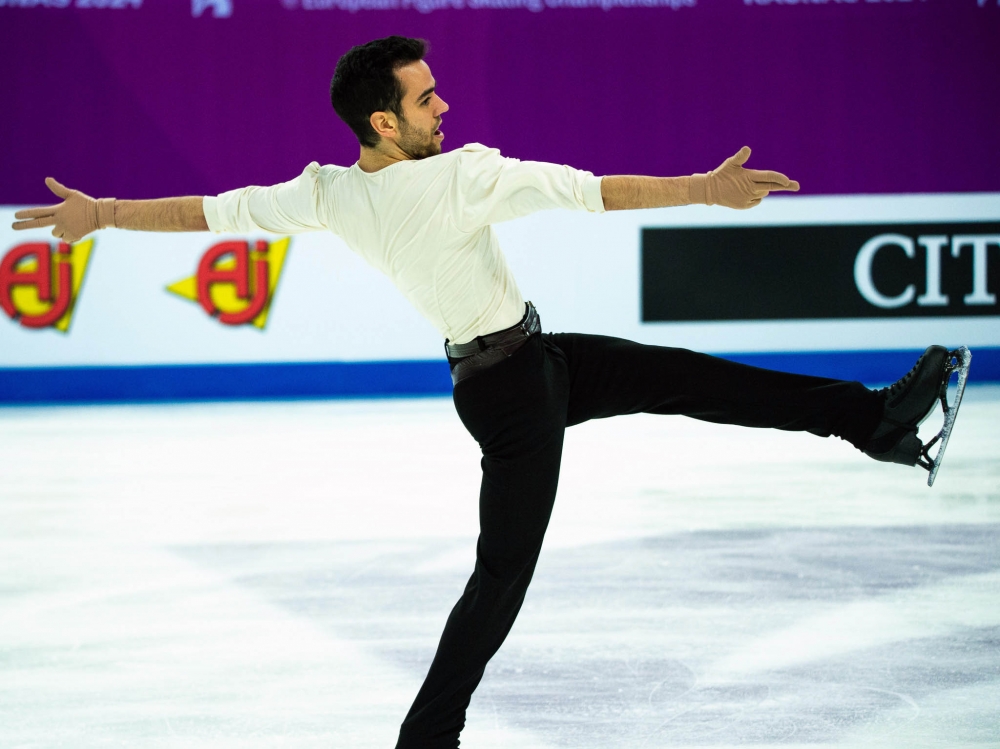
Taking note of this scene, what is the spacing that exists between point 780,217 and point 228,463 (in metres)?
4.13

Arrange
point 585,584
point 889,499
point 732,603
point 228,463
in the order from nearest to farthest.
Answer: point 732,603 → point 585,584 → point 889,499 → point 228,463

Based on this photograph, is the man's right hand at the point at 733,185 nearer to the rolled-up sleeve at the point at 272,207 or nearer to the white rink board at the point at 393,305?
the rolled-up sleeve at the point at 272,207

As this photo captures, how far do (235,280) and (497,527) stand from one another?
589 cm

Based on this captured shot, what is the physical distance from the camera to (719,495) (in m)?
4.65

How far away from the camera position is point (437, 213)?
2043mm

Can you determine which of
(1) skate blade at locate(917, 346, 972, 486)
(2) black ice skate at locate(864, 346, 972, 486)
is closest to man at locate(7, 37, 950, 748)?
(2) black ice skate at locate(864, 346, 972, 486)

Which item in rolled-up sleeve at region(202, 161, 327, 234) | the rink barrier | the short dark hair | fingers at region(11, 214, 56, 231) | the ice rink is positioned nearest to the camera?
the short dark hair

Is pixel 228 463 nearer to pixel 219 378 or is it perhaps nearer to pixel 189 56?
pixel 219 378

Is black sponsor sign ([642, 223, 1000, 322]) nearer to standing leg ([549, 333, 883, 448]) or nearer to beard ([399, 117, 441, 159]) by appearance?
standing leg ([549, 333, 883, 448])

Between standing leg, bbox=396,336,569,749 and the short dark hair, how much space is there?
510 mm

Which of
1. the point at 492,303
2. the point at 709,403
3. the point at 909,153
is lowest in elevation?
the point at 709,403

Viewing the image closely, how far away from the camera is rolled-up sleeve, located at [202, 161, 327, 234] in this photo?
220 centimetres

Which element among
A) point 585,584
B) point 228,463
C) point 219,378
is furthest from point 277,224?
point 219,378

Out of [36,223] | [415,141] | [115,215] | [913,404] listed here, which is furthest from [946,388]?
[36,223]
